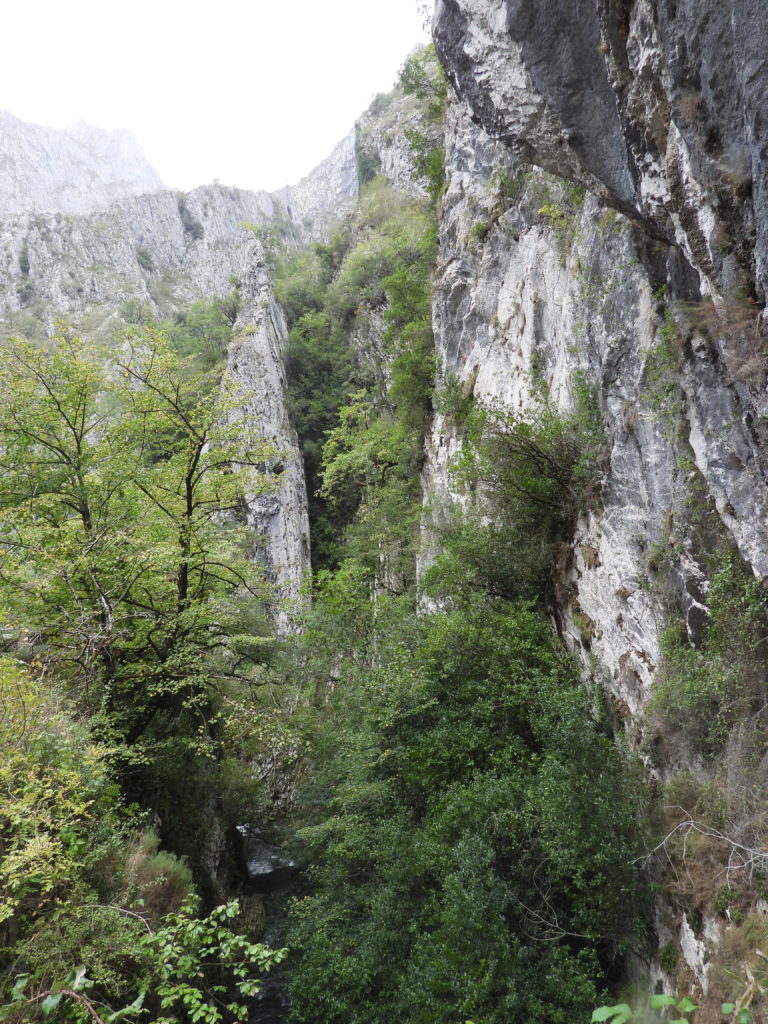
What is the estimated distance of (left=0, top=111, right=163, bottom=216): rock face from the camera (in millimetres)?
72375

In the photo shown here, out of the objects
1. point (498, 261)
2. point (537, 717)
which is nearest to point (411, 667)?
point (537, 717)

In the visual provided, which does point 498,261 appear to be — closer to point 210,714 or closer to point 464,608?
point 464,608

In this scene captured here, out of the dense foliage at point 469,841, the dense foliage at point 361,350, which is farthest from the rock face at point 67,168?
the dense foliage at point 469,841

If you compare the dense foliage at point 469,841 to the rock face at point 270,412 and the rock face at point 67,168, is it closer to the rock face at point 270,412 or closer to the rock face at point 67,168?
the rock face at point 270,412

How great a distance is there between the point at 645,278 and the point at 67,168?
110 m

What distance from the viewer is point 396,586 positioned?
16172 mm

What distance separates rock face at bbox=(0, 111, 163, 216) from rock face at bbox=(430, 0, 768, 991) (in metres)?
71.7

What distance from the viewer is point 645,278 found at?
640cm

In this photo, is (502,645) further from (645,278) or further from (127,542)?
(127,542)

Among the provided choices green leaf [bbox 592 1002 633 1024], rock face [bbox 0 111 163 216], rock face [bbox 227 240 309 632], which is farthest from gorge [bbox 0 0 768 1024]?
rock face [bbox 0 111 163 216]

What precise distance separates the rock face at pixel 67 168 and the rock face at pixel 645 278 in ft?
235

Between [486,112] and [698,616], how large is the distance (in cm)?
689

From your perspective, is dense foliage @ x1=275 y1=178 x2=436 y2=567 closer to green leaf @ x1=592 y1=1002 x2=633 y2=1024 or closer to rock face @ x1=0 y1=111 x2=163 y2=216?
green leaf @ x1=592 y1=1002 x2=633 y2=1024

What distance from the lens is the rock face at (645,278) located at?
4195 millimetres
